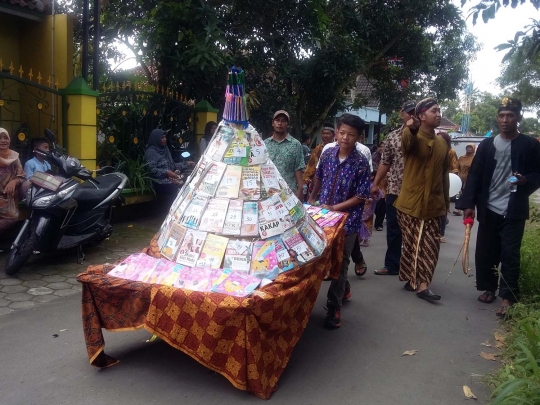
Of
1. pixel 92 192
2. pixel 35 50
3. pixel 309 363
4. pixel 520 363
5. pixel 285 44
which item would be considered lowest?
pixel 309 363

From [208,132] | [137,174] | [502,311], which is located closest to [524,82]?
[208,132]

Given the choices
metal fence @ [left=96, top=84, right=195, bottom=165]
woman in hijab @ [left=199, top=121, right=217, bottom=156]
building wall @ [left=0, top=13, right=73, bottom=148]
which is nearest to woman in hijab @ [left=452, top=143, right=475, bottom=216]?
woman in hijab @ [left=199, top=121, right=217, bottom=156]

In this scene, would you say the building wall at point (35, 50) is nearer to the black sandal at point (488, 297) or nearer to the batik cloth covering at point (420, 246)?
the batik cloth covering at point (420, 246)

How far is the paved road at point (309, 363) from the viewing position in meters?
3.10

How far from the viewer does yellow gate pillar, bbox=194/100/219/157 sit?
9617mm

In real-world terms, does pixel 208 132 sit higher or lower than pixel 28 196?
higher

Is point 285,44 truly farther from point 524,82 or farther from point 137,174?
point 524,82

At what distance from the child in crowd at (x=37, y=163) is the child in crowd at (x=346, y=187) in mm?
3682

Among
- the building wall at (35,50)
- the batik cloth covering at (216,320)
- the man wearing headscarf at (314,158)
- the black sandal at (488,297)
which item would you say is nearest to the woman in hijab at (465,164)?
the man wearing headscarf at (314,158)

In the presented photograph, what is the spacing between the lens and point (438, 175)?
16.4 feet

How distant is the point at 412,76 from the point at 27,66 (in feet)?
40.5

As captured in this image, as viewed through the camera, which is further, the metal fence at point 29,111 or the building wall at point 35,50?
the building wall at point 35,50

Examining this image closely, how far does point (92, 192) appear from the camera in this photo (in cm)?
588

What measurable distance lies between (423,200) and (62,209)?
360 cm
